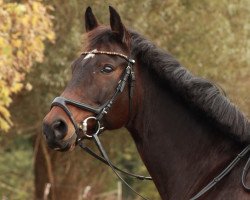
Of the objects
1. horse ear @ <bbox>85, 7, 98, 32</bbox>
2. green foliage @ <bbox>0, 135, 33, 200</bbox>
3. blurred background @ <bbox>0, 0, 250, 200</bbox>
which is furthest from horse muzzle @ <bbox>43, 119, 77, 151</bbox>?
green foliage @ <bbox>0, 135, 33, 200</bbox>

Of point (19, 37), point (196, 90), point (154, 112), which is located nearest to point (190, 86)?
point (196, 90)

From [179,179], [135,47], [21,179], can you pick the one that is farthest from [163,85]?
[21,179]

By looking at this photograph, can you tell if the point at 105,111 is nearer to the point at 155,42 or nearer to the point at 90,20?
the point at 90,20

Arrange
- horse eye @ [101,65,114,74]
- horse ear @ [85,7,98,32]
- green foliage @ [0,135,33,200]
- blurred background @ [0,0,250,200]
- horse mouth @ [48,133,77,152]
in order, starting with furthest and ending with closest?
green foliage @ [0,135,33,200], blurred background @ [0,0,250,200], horse ear @ [85,7,98,32], horse eye @ [101,65,114,74], horse mouth @ [48,133,77,152]

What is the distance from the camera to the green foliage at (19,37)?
12.0 meters

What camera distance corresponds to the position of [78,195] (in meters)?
Result: 19.1

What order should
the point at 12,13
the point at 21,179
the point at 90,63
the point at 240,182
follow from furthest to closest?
the point at 21,179 → the point at 12,13 → the point at 90,63 → the point at 240,182

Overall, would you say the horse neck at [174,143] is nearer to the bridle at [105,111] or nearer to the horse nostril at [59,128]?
the bridle at [105,111]

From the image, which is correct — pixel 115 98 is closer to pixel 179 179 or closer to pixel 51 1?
pixel 179 179

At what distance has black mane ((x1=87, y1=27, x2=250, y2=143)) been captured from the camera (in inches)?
228

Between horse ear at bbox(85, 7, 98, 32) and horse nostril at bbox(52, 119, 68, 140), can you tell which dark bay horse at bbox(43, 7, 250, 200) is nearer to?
horse nostril at bbox(52, 119, 68, 140)

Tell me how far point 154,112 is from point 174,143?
11.9 inches

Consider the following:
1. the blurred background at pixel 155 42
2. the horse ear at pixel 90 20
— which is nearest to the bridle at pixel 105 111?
the horse ear at pixel 90 20

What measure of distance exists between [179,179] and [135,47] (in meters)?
1.13
